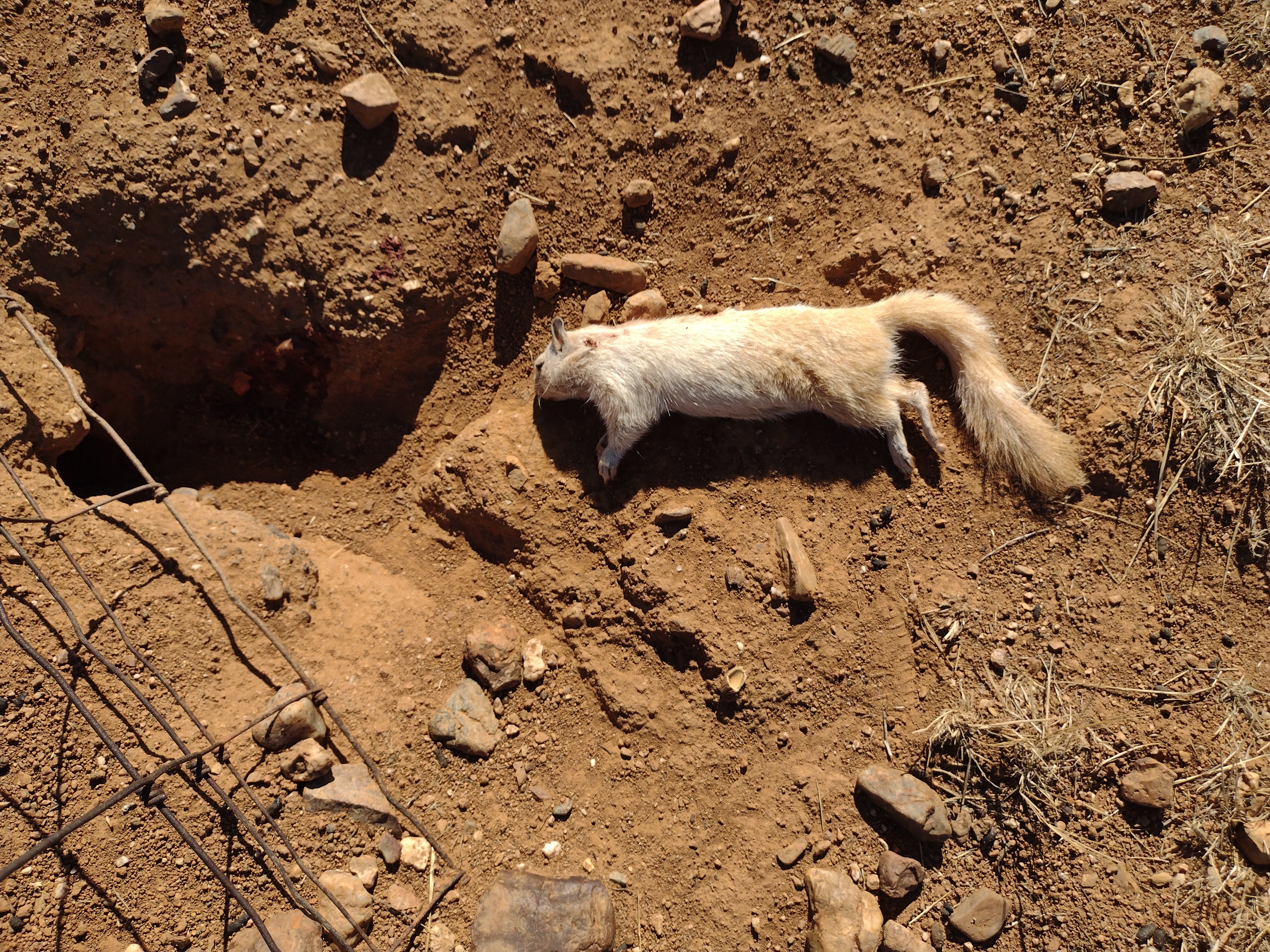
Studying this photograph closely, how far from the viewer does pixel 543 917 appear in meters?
3.45

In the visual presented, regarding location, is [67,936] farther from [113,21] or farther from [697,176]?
[697,176]

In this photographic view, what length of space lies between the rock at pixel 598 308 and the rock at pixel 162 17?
2866 millimetres

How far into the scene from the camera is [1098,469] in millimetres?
3863

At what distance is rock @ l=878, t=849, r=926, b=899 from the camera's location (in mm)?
3525

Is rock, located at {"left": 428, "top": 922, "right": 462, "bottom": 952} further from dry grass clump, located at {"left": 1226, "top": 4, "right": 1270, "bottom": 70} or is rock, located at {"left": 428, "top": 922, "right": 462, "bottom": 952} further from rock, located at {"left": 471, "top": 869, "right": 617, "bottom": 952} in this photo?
dry grass clump, located at {"left": 1226, "top": 4, "right": 1270, "bottom": 70}

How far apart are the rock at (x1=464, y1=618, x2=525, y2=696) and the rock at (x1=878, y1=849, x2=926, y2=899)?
85.9 inches

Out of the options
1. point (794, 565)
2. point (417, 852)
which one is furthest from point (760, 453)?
point (417, 852)

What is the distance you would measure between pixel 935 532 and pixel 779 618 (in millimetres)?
1035

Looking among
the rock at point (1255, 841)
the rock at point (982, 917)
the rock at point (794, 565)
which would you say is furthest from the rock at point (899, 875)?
the rock at point (1255, 841)

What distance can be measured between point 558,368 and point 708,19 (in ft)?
7.63

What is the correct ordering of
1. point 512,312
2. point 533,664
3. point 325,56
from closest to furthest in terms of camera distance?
point 533,664 → point 325,56 → point 512,312

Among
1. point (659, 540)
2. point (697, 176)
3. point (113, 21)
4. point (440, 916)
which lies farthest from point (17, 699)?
point (697, 176)

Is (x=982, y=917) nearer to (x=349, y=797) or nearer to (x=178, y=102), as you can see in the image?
(x=349, y=797)

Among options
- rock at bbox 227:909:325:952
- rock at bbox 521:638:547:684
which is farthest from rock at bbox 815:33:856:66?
rock at bbox 227:909:325:952
